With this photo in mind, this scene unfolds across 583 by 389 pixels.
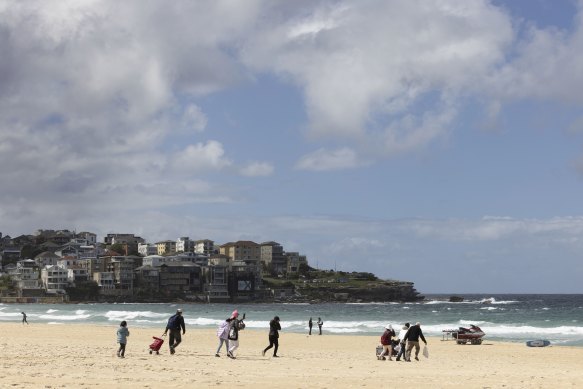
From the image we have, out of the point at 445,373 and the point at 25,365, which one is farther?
the point at 445,373

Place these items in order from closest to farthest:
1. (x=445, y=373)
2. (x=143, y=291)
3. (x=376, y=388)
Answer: (x=376, y=388) → (x=445, y=373) → (x=143, y=291)

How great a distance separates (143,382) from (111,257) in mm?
155696

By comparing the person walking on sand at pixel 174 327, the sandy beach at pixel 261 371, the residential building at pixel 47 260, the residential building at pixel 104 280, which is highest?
the residential building at pixel 47 260

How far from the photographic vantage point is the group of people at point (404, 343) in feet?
81.5

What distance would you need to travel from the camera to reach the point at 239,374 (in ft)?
59.5

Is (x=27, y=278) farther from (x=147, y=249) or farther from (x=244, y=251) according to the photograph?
(x=244, y=251)

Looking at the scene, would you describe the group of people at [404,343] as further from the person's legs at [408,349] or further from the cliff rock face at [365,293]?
the cliff rock face at [365,293]

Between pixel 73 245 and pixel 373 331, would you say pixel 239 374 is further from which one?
pixel 73 245

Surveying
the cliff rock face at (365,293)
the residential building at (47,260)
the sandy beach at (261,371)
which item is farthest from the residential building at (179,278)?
the sandy beach at (261,371)

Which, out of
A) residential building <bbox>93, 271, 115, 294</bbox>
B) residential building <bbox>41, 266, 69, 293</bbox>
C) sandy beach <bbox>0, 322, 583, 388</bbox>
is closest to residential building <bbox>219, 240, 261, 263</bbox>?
residential building <bbox>93, 271, 115, 294</bbox>

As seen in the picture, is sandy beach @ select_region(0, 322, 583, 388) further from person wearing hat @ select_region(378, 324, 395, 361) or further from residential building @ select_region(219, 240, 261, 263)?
residential building @ select_region(219, 240, 261, 263)

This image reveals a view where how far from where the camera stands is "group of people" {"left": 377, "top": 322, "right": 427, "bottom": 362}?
24.8 meters

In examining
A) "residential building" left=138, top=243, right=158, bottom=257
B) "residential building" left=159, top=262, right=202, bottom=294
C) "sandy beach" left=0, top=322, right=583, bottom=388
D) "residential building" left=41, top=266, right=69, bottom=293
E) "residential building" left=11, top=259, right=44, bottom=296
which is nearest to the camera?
"sandy beach" left=0, top=322, right=583, bottom=388

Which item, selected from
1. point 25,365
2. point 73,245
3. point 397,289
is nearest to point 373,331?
point 25,365
